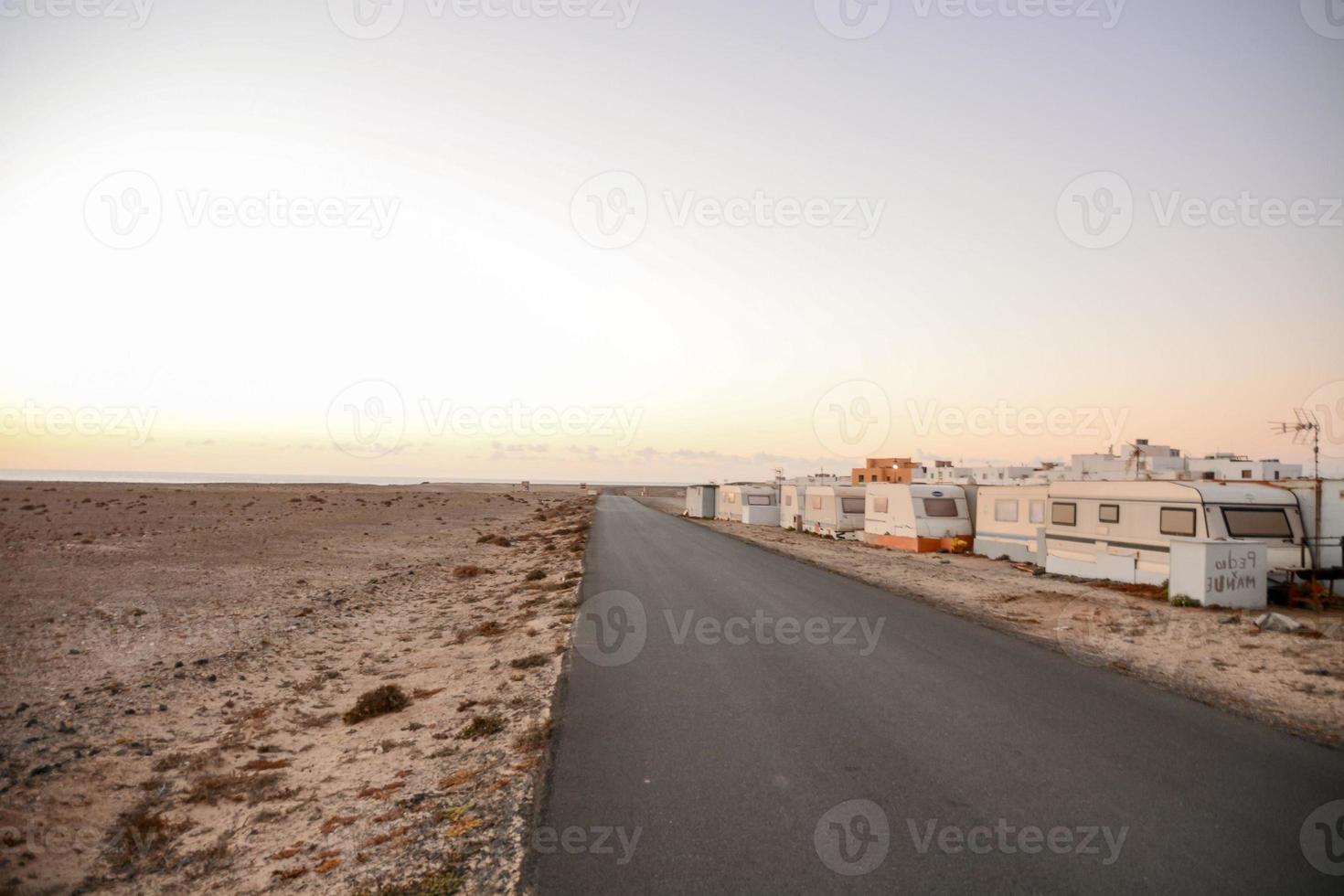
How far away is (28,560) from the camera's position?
77.0ft

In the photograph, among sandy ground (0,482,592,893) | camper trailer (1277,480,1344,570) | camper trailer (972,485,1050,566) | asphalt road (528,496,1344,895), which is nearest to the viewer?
asphalt road (528,496,1344,895)

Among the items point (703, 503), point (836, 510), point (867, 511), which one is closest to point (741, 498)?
point (703, 503)

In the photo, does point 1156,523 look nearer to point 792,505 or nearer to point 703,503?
point 792,505

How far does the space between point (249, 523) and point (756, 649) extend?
40.5m

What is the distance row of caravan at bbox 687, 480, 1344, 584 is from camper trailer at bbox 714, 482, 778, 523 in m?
16.1

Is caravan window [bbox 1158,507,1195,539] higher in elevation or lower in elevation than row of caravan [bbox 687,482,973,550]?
higher

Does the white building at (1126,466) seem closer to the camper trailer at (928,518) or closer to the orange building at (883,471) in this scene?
the camper trailer at (928,518)

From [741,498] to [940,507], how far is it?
82.8 ft

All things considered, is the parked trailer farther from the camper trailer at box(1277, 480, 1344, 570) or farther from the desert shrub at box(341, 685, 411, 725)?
the desert shrub at box(341, 685, 411, 725)

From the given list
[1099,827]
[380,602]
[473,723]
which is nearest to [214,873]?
[473,723]

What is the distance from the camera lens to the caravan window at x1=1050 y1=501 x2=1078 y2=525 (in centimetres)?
2377

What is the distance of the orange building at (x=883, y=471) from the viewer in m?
72.5

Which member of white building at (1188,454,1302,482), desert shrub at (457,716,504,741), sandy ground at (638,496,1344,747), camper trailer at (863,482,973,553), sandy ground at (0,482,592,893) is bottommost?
sandy ground at (0,482,592,893)

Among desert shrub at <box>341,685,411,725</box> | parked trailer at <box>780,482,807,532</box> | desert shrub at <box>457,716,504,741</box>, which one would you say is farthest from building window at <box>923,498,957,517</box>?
desert shrub at <box>457,716,504,741</box>
